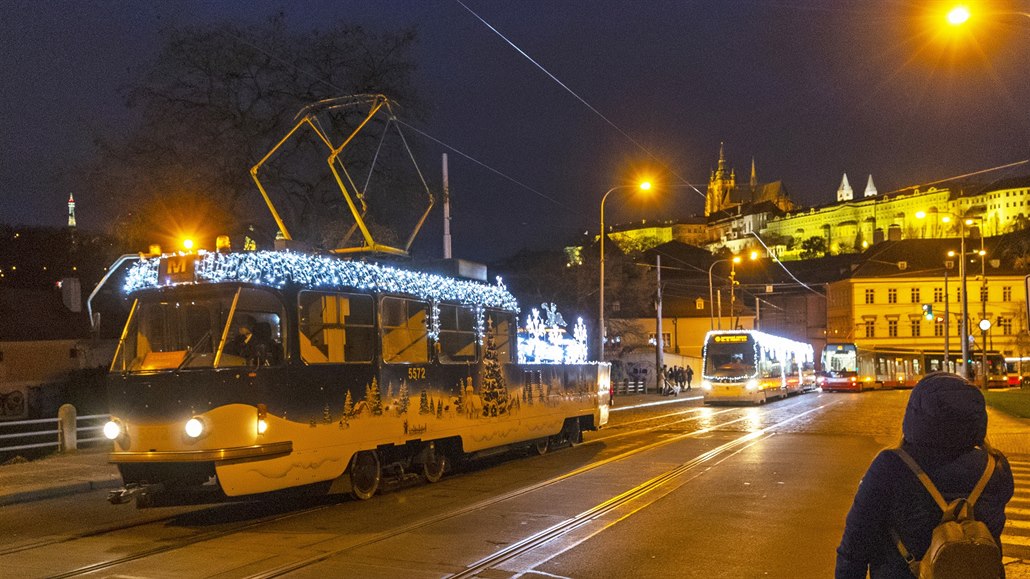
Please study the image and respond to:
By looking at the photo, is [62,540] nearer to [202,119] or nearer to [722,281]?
[202,119]

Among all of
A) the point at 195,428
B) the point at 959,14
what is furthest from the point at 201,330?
the point at 959,14

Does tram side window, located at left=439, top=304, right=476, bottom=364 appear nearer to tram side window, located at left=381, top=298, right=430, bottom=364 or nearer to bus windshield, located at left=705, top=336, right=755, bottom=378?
tram side window, located at left=381, top=298, right=430, bottom=364

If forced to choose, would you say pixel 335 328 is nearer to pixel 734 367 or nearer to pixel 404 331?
pixel 404 331

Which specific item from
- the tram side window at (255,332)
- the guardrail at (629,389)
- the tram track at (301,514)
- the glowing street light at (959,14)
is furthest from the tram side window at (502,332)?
the guardrail at (629,389)

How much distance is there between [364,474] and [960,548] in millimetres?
10046

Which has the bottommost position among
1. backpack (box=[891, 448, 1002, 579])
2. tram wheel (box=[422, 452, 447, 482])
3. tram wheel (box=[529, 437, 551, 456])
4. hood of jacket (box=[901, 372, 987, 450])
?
tram wheel (box=[529, 437, 551, 456])

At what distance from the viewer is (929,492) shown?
10.9ft

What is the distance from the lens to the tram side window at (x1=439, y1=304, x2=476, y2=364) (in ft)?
46.3

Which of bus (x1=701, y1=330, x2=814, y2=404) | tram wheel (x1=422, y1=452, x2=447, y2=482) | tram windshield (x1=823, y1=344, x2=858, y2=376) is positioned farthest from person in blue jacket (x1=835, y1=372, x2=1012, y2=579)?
tram windshield (x1=823, y1=344, x2=858, y2=376)

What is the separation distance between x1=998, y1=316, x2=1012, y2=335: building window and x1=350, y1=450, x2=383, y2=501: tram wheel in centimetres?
9510

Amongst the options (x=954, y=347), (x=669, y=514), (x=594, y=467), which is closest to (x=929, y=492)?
(x=669, y=514)

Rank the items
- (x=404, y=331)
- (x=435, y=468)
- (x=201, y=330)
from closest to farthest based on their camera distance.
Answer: (x=201, y=330), (x=404, y=331), (x=435, y=468)

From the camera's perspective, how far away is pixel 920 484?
3385 millimetres

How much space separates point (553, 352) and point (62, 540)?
1178 cm
